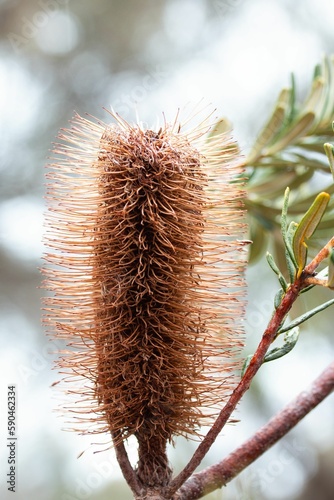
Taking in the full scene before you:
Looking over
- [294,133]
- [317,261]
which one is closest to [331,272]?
[317,261]

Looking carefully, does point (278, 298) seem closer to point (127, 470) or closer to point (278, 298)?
point (278, 298)

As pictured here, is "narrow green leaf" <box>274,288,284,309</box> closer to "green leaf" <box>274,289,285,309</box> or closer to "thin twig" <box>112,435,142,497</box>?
"green leaf" <box>274,289,285,309</box>

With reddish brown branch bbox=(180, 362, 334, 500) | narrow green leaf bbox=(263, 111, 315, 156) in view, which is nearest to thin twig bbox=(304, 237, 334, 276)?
reddish brown branch bbox=(180, 362, 334, 500)

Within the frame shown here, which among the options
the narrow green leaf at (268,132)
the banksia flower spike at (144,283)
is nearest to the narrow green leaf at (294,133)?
the narrow green leaf at (268,132)

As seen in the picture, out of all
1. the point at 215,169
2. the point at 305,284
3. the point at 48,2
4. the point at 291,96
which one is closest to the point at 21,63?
the point at 48,2

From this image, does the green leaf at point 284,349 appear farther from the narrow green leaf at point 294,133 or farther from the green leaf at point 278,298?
the narrow green leaf at point 294,133
